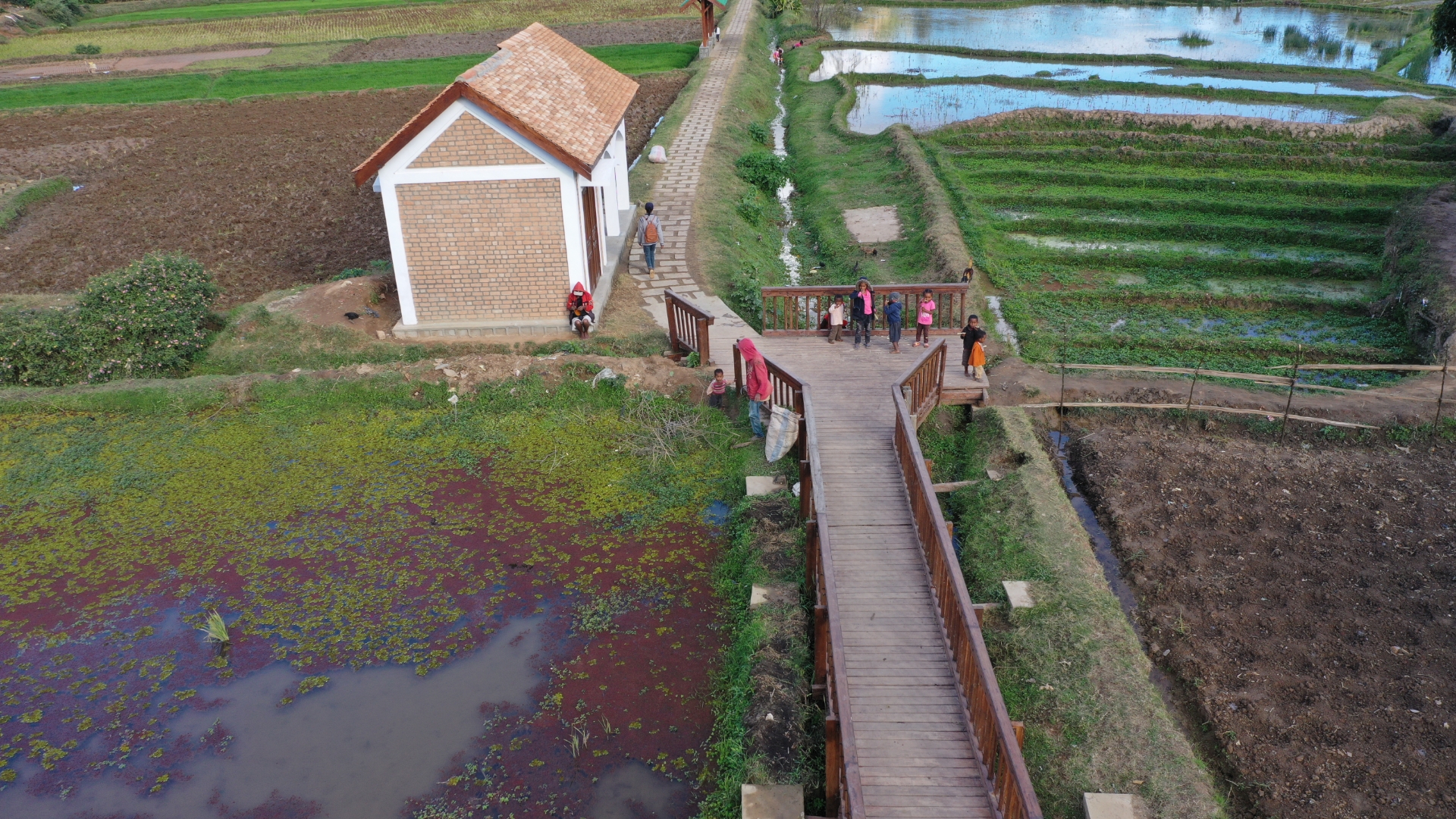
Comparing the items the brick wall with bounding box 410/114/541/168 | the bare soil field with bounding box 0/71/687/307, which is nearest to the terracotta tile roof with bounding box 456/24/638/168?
the brick wall with bounding box 410/114/541/168

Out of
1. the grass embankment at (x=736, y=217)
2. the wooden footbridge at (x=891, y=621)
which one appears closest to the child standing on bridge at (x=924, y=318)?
the wooden footbridge at (x=891, y=621)

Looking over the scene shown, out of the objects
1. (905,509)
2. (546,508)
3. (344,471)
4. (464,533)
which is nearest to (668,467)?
(546,508)

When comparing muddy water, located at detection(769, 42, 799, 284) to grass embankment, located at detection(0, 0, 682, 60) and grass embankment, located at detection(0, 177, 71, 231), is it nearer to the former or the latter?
grass embankment, located at detection(0, 0, 682, 60)

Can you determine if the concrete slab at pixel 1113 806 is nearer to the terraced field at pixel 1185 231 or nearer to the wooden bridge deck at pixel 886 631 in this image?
the wooden bridge deck at pixel 886 631

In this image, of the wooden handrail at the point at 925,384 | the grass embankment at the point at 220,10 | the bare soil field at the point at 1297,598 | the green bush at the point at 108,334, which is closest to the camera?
the bare soil field at the point at 1297,598

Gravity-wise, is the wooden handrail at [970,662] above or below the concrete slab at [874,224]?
below

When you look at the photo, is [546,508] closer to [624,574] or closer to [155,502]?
[624,574]
